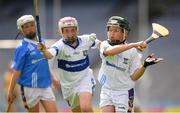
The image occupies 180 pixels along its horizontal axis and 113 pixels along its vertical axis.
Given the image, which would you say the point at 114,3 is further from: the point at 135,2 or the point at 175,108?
the point at 175,108

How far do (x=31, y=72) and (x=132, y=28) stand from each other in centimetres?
926

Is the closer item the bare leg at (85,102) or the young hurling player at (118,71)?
the young hurling player at (118,71)

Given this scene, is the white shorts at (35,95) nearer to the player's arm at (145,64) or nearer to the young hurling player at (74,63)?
the young hurling player at (74,63)

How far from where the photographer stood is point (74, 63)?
11398mm

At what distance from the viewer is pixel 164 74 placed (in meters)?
20.5

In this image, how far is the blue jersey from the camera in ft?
39.0

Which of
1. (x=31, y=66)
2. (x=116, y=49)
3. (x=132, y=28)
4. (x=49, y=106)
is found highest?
(x=116, y=49)

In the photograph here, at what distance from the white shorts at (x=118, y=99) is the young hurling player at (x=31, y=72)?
5.06 ft

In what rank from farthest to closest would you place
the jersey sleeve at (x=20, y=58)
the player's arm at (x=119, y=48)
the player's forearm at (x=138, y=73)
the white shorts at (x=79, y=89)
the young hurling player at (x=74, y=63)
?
the jersey sleeve at (x=20, y=58) < the white shorts at (x=79, y=89) < the young hurling player at (x=74, y=63) < the player's forearm at (x=138, y=73) < the player's arm at (x=119, y=48)

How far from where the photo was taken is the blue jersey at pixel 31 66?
1189 centimetres

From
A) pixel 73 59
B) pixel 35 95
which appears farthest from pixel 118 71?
pixel 35 95

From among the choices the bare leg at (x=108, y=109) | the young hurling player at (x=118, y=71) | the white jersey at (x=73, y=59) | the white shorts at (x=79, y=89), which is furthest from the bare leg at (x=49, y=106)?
the bare leg at (x=108, y=109)

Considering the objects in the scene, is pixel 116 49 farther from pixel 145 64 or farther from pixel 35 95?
pixel 35 95

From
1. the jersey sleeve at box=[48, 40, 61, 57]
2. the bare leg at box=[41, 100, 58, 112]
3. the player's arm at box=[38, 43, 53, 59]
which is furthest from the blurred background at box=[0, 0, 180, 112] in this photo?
the player's arm at box=[38, 43, 53, 59]
